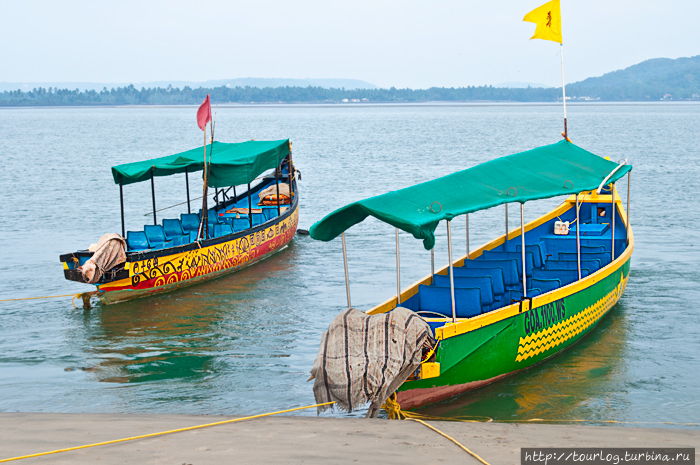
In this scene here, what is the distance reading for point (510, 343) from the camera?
33.4 feet

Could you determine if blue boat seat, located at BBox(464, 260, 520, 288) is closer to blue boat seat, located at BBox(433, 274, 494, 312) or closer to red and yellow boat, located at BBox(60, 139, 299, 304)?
blue boat seat, located at BBox(433, 274, 494, 312)

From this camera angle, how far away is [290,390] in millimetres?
10555

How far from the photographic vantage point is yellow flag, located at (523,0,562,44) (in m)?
14.0

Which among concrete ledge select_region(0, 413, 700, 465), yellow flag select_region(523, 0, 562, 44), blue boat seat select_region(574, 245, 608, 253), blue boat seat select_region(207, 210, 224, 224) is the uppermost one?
yellow flag select_region(523, 0, 562, 44)

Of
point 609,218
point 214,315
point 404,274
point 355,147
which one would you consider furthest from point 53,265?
point 355,147

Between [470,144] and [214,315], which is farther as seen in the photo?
[470,144]

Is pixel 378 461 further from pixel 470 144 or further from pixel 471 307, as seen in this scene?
pixel 470 144

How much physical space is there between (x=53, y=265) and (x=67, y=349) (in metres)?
7.81

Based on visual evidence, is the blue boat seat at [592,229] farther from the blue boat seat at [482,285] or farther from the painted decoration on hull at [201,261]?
the painted decoration on hull at [201,261]

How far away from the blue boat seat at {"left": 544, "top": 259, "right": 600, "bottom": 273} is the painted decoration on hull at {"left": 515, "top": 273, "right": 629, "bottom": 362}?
637mm

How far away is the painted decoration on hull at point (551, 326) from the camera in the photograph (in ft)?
34.5

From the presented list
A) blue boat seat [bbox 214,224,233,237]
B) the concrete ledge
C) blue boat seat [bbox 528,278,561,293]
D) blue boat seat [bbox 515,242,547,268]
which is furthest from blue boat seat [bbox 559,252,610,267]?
blue boat seat [bbox 214,224,233,237]

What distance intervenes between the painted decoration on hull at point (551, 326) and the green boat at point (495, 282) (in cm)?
2

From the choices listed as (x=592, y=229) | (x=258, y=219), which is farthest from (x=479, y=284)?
(x=258, y=219)
